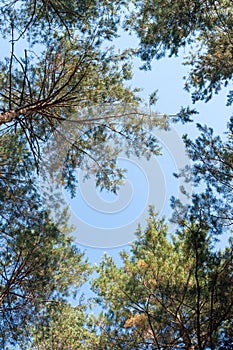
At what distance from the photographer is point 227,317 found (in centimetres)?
425

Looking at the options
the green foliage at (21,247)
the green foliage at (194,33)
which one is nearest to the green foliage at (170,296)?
the green foliage at (21,247)

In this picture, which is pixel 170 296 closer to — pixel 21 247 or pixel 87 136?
pixel 21 247

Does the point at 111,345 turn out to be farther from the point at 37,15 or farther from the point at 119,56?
the point at 37,15

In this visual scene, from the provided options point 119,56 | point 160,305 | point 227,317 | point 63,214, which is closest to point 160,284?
point 160,305

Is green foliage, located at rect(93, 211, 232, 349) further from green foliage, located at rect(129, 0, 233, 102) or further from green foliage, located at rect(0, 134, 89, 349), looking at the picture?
green foliage, located at rect(129, 0, 233, 102)

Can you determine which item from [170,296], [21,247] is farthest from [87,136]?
[170,296]

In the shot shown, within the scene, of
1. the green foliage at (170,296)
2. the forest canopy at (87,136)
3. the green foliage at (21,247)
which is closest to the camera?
the green foliage at (170,296)

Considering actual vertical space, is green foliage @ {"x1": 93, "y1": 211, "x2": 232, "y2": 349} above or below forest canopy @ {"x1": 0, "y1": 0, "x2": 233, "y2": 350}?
below

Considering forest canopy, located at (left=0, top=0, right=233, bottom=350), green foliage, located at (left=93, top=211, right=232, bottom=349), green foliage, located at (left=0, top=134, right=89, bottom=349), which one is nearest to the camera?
green foliage, located at (left=93, top=211, right=232, bottom=349)

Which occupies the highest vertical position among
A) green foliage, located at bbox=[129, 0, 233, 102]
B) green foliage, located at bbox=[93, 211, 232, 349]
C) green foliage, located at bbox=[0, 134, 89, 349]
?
green foliage, located at bbox=[129, 0, 233, 102]

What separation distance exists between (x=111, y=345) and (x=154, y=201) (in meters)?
4.26

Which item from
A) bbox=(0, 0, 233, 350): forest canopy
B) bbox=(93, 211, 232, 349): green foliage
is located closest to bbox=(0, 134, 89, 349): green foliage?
bbox=(0, 0, 233, 350): forest canopy

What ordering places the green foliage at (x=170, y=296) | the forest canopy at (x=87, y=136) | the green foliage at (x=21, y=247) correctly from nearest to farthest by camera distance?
the green foliage at (x=170, y=296) < the forest canopy at (x=87, y=136) < the green foliage at (x=21, y=247)

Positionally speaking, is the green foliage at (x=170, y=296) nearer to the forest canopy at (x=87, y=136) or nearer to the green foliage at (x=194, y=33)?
the forest canopy at (x=87, y=136)
